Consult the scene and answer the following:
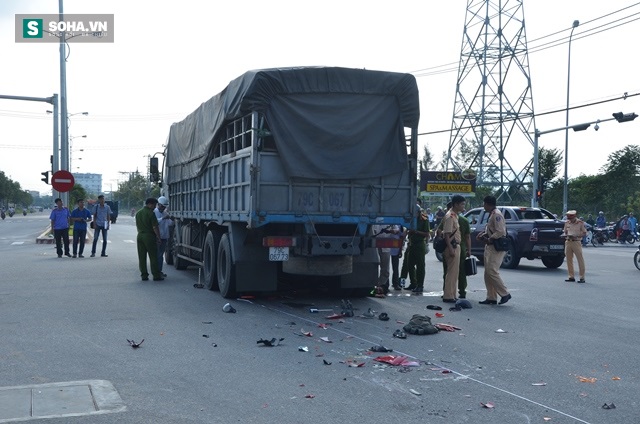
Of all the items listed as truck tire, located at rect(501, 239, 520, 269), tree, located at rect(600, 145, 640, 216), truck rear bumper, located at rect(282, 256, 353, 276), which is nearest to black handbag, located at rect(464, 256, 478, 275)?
truck rear bumper, located at rect(282, 256, 353, 276)

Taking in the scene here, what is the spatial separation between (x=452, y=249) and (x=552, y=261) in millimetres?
9770

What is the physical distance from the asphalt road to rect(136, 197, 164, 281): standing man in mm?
1722

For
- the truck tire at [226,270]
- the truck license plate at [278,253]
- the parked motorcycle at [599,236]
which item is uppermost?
the truck license plate at [278,253]

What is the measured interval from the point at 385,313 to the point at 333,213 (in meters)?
1.73

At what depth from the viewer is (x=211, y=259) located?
1312 centimetres

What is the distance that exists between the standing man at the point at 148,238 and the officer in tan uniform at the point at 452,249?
6.38m

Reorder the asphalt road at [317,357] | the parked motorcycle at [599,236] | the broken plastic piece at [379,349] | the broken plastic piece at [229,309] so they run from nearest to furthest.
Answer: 1. the asphalt road at [317,357]
2. the broken plastic piece at [379,349]
3. the broken plastic piece at [229,309]
4. the parked motorcycle at [599,236]

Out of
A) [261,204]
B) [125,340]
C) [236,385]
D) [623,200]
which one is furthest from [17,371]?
[623,200]

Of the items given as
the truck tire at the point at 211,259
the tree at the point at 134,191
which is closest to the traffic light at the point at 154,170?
the truck tire at the point at 211,259

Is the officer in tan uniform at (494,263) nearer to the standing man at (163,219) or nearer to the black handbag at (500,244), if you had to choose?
the black handbag at (500,244)

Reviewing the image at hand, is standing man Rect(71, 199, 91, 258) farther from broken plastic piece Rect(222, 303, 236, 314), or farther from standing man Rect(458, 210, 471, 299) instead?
standing man Rect(458, 210, 471, 299)

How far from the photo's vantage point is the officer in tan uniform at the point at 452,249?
40.2 ft

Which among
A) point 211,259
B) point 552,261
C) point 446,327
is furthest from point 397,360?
point 552,261

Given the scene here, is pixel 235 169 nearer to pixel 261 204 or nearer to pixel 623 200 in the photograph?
pixel 261 204
